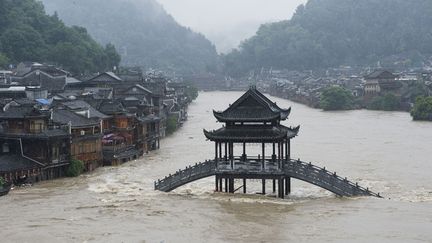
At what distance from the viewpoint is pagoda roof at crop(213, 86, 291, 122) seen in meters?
39.3

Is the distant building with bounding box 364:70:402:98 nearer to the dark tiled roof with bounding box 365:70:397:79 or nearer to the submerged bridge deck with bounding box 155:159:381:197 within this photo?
the dark tiled roof with bounding box 365:70:397:79

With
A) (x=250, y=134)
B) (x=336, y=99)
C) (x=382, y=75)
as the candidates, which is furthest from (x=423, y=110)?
(x=250, y=134)

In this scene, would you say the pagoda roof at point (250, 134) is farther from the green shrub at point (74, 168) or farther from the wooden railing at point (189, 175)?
the green shrub at point (74, 168)

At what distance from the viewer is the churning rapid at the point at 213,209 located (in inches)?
1261

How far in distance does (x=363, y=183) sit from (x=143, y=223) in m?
17.9

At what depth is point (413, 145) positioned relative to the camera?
65.6m

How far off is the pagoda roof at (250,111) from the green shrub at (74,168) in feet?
48.8

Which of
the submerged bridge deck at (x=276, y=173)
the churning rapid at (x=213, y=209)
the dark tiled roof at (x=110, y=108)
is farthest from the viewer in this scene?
the dark tiled roof at (x=110, y=108)

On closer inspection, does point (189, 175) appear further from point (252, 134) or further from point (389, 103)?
point (389, 103)

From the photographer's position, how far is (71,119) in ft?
175

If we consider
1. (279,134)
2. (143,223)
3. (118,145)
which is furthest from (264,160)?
(118,145)

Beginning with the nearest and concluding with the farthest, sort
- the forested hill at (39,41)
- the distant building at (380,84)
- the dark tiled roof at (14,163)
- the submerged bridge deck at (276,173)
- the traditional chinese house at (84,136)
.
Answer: the submerged bridge deck at (276,173), the dark tiled roof at (14,163), the traditional chinese house at (84,136), the forested hill at (39,41), the distant building at (380,84)

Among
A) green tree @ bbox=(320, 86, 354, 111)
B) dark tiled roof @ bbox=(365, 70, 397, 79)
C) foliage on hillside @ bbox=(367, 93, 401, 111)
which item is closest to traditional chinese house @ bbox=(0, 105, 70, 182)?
foliage on hillside @ bbox=(367, 93, 401, 111)

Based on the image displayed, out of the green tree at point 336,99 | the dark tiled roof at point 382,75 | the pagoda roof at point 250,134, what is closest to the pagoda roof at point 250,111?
the pagoda roof at point 250,134
